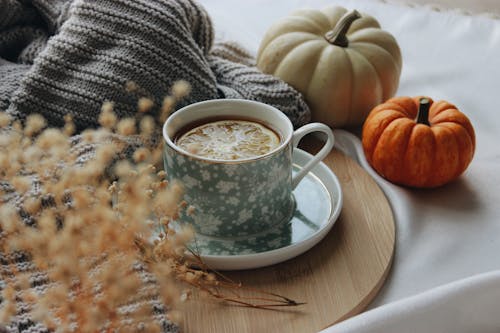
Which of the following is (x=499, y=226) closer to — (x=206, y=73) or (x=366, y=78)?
(x=366, y=78)

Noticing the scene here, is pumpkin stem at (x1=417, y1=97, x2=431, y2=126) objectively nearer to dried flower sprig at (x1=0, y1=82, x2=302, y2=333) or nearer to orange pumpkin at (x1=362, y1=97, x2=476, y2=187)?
orange pumpkin at (x1=362, y1=97, x2=476, y2=187)

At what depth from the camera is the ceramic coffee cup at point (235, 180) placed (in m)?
0.73

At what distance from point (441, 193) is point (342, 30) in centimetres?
35

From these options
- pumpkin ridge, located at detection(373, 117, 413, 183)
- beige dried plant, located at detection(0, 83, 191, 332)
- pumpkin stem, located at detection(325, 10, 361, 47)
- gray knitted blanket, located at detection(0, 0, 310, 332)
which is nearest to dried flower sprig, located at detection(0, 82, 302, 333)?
beige dried plant, located at detection(0, 83, 191, 332)

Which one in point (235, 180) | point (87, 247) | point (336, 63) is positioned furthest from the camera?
point (336, 63)

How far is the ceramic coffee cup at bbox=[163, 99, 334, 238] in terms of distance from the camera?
2.38 ft

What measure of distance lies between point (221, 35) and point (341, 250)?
71 centimetres

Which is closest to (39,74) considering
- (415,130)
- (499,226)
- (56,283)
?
(56,283)

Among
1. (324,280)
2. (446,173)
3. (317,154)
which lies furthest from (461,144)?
(324,280)

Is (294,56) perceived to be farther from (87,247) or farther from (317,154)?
(87,247)

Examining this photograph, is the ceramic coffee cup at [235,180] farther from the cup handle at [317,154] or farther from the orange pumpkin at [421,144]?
the orange pumpkin at [421,144]

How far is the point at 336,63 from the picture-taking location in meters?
1.03

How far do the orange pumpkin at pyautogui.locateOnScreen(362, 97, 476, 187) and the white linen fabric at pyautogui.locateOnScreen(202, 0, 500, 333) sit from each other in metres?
0.03

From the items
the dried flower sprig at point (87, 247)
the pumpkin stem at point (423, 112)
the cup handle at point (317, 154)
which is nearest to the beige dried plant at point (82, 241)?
the dried flower sprig at point (87, 247)
